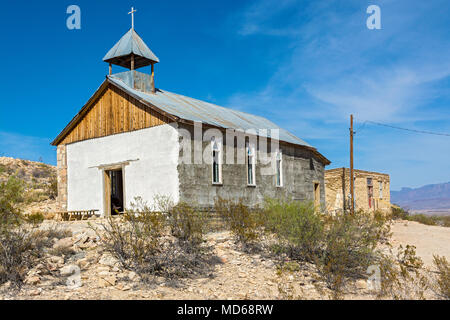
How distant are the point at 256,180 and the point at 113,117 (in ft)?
22.3

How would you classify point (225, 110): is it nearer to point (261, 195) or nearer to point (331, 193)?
point (261, 195)

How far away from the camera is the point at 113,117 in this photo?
18.5 meters

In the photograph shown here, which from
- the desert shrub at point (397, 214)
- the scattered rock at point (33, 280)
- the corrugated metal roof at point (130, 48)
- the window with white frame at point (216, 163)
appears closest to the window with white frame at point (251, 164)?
the window with white frame at point (216, 163)

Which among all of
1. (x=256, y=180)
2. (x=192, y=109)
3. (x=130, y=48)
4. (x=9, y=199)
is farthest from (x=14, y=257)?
(x=130, y=48)

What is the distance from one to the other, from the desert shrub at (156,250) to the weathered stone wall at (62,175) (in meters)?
11.3

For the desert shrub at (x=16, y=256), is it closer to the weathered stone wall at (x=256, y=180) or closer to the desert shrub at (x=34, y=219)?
the desert shrub at (x=34, y=219)

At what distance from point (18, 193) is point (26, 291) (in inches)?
96.3

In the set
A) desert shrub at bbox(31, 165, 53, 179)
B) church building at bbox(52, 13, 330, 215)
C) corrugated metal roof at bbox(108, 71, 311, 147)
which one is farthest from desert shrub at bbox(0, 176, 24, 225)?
desert shrub at bbox(31, 165, 53, 179)

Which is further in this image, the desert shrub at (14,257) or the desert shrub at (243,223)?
the desert shrub at (243,223)

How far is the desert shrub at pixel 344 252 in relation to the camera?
9.44 meters

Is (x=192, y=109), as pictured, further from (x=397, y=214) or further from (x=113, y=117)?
(x=397, y=214)

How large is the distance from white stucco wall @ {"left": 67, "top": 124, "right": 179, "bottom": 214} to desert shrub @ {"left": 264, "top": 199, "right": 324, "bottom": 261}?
550 centimetres
